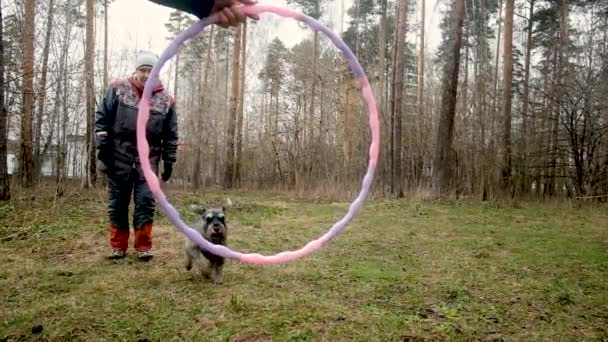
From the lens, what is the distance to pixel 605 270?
5.41 metres

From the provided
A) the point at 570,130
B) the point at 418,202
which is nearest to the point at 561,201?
the point at 570,130

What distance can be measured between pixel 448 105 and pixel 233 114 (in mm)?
8508

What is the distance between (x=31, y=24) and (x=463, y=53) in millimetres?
23763

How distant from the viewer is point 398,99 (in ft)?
47.8

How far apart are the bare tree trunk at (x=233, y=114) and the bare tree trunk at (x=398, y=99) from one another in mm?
6316

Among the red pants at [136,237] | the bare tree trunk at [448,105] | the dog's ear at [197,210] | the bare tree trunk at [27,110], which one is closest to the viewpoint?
the dog's ear at [197,210]

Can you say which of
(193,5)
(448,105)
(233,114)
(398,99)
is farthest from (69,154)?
(193,5)

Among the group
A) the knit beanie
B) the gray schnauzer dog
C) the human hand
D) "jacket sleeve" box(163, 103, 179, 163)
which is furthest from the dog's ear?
the human hand

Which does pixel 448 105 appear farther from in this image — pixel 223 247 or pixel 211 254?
pixel 223 247

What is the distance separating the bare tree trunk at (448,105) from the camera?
43.0 feet

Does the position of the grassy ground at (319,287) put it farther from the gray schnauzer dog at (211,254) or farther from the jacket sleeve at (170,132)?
the jacket sleeve at (170,132)

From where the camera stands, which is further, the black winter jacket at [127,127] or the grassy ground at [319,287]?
the black winter jacket at [127,127]

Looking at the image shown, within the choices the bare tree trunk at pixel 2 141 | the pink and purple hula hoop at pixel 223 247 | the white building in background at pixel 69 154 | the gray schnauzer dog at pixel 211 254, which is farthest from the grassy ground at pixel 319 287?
the white building in background at pixel 69 154

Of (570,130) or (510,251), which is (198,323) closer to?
(510,251)
